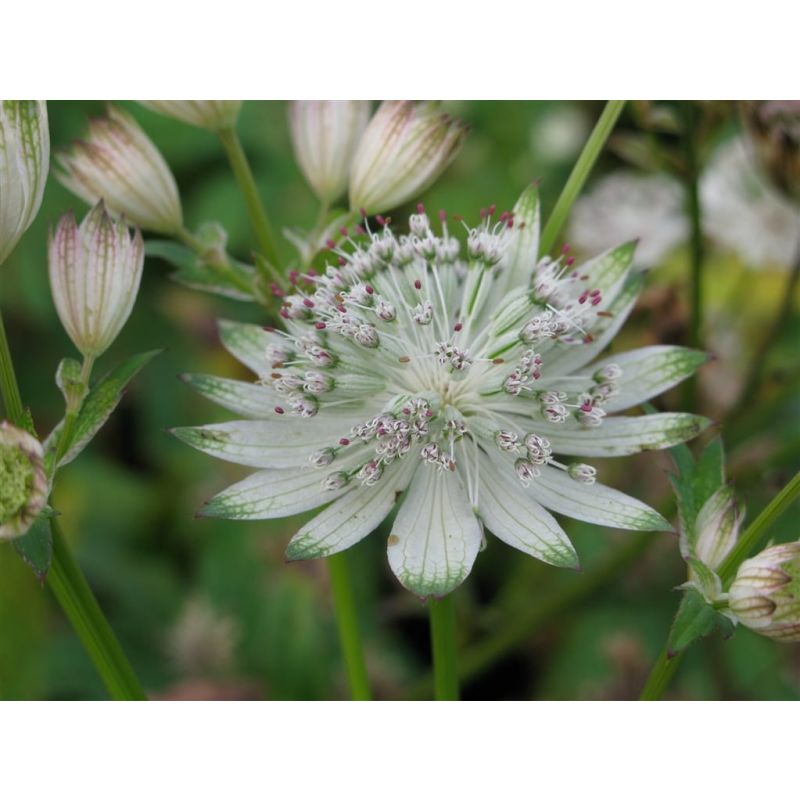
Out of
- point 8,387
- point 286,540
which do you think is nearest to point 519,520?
point 8,387

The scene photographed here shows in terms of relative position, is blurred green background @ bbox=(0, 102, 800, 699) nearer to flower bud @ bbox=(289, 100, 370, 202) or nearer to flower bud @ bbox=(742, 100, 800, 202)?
flower bud @ bbox=(742, 100, 800, 202)

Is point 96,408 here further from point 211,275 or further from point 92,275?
point 211,275

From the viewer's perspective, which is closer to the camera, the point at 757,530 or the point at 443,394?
the point at 757,530

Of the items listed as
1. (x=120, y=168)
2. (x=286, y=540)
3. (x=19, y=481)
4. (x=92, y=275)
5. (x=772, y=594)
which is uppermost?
(x=120, y=168)

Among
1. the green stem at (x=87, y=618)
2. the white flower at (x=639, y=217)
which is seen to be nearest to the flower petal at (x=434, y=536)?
the green stem at (x=87, y=618)

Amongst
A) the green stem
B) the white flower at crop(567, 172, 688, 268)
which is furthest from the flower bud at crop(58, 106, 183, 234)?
the white flower at crop(567, 172, 688, 268)
